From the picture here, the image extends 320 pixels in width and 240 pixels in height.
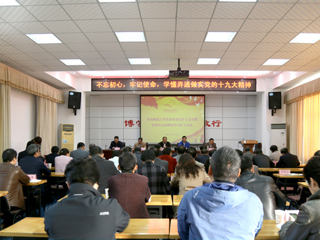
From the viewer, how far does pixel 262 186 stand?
253 cm

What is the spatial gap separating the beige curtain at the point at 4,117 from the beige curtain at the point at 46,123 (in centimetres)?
205

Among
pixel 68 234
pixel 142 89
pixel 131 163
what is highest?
pixel 142 89

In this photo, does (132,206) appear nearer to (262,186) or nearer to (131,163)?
(131,163)

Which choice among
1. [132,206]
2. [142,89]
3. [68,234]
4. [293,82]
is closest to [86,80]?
[142,89]

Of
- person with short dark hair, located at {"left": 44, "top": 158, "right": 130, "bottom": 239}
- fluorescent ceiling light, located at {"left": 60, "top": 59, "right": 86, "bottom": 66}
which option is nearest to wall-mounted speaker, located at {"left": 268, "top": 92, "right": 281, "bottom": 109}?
fluorescent ceiling light, located at {"left": 60, "top": 59, "right": 86, "bottom": 66}

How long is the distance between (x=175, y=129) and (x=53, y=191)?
655 centimetres

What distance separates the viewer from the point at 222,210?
4.31 feet

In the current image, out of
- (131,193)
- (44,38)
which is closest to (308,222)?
(131,193)

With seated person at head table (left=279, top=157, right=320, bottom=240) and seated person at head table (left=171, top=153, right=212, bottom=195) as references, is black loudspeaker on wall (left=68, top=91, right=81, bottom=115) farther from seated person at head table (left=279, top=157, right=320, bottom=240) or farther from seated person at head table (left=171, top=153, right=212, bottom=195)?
seated person at head table (left=279, top=157, right=320, bottom=240)

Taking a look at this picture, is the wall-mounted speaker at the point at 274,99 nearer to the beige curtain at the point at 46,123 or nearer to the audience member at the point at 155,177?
the audience member at the point at 155,177

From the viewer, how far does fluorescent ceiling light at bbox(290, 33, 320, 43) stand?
516cm

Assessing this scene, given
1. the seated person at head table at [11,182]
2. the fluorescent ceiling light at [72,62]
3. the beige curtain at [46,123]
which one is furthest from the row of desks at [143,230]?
the beige curtain at [46,123]

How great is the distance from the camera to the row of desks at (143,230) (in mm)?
1897

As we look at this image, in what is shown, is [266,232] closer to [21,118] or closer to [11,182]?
[11,182]
